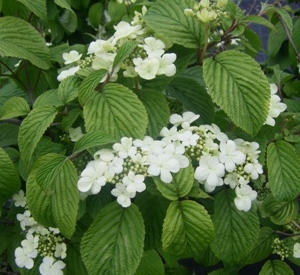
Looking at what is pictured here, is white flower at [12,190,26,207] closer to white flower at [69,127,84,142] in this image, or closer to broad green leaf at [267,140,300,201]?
white flower at [69,127,84,142]

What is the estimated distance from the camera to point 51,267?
884mm

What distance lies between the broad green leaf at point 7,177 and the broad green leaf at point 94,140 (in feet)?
0.54

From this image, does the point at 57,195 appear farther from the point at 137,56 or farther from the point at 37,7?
the point at 37,7

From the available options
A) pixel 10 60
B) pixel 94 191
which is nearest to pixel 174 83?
pixel 94 191

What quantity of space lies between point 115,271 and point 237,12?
520mm

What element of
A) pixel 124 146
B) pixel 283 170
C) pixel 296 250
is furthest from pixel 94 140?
pixel 296 250

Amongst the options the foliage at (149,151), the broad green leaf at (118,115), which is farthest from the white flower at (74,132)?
the broad green leaf at (118,115)

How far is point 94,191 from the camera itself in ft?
2.45

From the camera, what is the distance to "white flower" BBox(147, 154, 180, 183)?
0.74 metres

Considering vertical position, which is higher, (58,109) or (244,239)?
(58,109)

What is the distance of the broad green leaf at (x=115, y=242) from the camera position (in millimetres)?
773

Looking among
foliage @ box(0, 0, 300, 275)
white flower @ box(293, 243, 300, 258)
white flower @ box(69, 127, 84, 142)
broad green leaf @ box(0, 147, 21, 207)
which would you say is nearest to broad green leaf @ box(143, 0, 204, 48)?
foliage @ box(0, 0, 300, 275)

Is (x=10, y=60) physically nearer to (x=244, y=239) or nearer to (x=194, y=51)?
(x=194, y=51)

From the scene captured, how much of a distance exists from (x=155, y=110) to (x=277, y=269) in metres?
0.47
